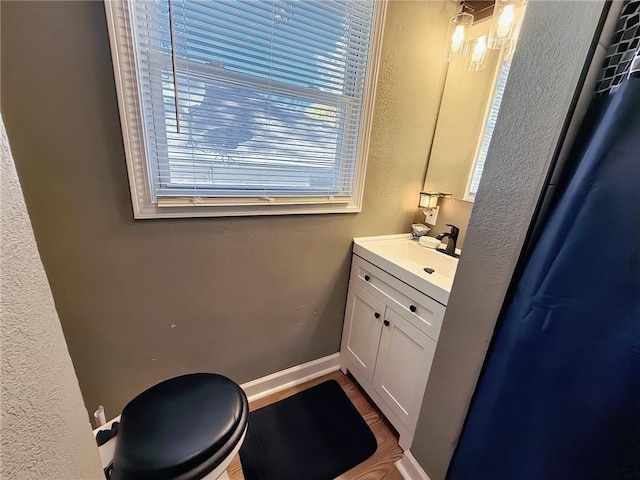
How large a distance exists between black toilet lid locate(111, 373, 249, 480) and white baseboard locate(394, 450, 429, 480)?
839 millimetres

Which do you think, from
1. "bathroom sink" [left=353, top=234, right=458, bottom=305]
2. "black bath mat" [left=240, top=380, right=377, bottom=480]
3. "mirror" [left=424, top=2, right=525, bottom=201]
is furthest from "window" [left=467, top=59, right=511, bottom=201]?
"black bath mat" [left=240, top=380, right=377, bottom=480]

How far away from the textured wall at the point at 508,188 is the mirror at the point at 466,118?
2.57ft

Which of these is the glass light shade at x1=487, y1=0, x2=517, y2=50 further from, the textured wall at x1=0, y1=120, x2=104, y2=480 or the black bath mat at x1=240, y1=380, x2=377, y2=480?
the black bath mat at x1=240, y1=380, x2=377, y2=480

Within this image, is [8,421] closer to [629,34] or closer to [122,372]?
[122,372]

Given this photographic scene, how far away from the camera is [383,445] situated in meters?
1.37

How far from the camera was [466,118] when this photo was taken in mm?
1536

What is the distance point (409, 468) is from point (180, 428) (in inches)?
41.7

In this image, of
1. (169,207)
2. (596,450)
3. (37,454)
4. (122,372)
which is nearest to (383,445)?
(596,450)

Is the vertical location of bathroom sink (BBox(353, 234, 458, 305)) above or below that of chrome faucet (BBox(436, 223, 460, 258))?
below

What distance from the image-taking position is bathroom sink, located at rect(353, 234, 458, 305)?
113cm

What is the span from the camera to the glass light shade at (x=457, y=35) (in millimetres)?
1395

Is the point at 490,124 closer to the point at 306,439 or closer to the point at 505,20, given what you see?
the point at 505,20

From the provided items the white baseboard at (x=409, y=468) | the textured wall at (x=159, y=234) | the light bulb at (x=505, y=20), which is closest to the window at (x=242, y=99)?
the textured wall at (x=159, y=234)

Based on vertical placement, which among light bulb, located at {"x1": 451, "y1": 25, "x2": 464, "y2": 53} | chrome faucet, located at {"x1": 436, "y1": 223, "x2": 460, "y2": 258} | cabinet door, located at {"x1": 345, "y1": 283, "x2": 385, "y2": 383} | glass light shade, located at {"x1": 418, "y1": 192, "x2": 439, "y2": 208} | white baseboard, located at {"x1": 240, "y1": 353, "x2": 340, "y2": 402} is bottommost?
white baseboard, located at {"x1": 240, "y1": 353, "x2": 340, "y2": 402}
